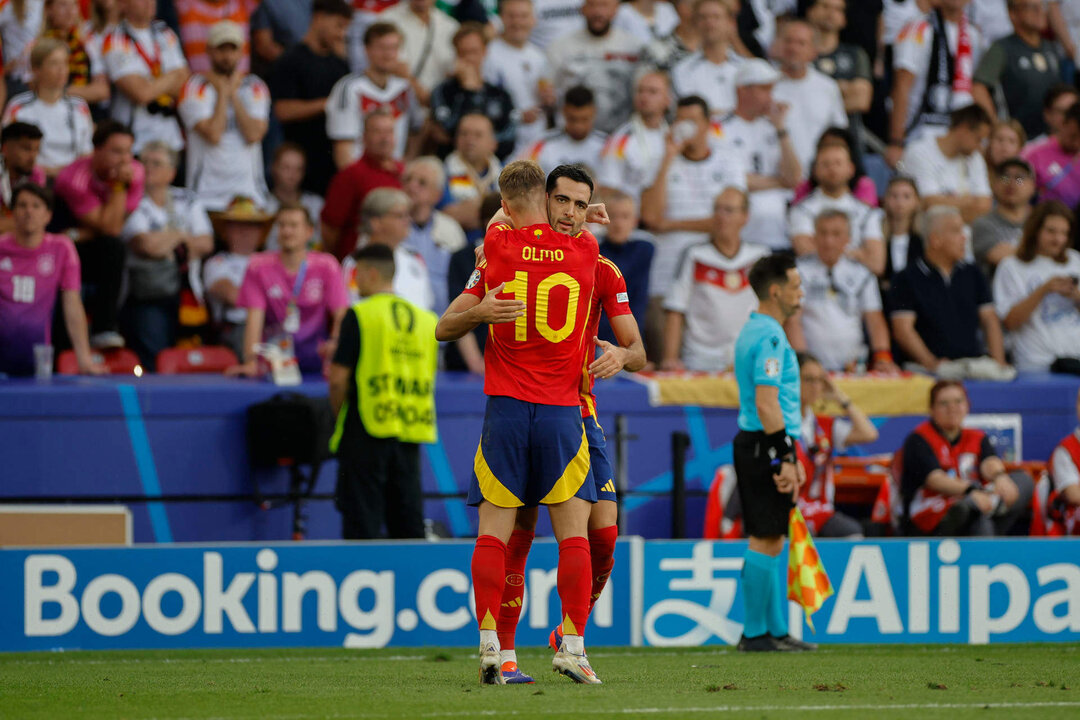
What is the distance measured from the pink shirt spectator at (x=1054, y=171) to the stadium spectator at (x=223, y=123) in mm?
6896

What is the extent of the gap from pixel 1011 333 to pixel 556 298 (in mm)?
7366

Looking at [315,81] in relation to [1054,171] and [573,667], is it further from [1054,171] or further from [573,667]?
[573,667]

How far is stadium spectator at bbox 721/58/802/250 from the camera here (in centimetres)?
1253

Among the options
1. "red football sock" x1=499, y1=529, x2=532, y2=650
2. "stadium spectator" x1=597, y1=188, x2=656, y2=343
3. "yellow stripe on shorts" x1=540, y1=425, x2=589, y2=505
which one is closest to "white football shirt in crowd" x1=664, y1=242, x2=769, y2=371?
"stadium spectator" x1=597, y1=188, x2=656, y2=343

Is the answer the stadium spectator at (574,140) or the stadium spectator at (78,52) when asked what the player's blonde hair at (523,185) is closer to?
the stadium spectator at (574,140)

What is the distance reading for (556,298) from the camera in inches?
235

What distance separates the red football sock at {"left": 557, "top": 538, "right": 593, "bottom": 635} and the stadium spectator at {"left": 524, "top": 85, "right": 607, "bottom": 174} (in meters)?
6.59

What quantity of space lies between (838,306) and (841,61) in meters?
3.25

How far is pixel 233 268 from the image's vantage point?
11.4m

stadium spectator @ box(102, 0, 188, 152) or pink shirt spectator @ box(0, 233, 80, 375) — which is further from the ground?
stadium spectator @ box(102, 0, 188, 152)

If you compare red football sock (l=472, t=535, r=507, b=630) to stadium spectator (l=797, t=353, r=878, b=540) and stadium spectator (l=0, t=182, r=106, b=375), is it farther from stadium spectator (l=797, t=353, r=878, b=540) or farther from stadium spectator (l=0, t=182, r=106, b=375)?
stadium spectator (l=0, t=182, r=106, b=375)

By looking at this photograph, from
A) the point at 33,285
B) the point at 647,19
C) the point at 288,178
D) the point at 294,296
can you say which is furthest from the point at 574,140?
the point at 33,285

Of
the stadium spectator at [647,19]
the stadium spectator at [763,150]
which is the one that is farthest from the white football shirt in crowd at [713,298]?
the stadium spectator at [647,19]

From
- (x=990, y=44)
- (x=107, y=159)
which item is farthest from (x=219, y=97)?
(x=990, y=44)
